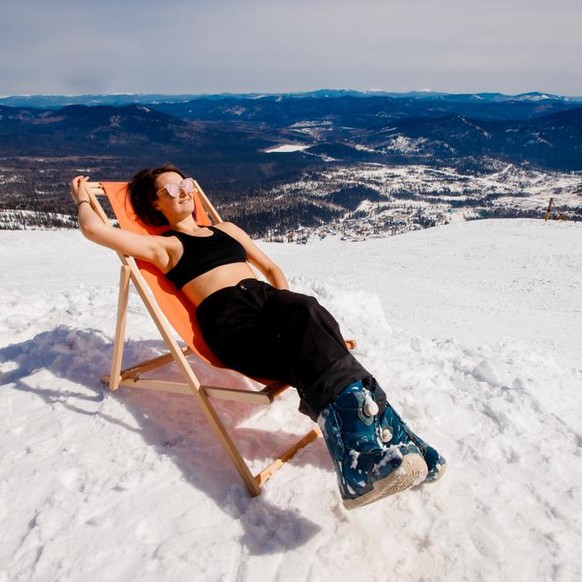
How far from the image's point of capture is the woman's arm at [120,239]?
11.1 feet

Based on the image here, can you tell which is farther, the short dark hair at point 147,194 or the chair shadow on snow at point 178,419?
the short dark hair at point 147,194

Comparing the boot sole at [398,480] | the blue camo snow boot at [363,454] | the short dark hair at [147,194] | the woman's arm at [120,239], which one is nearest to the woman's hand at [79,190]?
the woman's arm at [120,239]

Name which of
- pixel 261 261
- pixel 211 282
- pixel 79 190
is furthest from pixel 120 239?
pixel 261 261

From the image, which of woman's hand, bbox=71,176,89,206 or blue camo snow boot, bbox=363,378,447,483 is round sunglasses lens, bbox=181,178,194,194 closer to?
woman's hand, bbox=71,176,89,206

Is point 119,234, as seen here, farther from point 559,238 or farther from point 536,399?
point 559,238

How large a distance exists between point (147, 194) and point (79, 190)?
1.87 feet

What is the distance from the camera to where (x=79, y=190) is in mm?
3928

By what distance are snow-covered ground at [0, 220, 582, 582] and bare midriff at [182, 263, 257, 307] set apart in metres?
0.91

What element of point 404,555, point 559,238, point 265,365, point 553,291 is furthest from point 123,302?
point 559,238

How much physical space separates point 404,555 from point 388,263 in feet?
41.6

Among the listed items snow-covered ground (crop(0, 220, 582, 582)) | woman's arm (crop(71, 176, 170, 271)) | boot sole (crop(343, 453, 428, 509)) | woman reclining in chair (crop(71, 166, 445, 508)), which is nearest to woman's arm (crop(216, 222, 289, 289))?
woman reclining in chair (crop(71, 166, 445, 508))

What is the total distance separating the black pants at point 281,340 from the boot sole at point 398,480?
0.49 metres

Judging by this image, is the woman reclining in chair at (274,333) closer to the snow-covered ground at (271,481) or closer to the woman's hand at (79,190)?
the woman's hand at (79,190)

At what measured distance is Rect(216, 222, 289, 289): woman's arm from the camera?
4.10 metres
